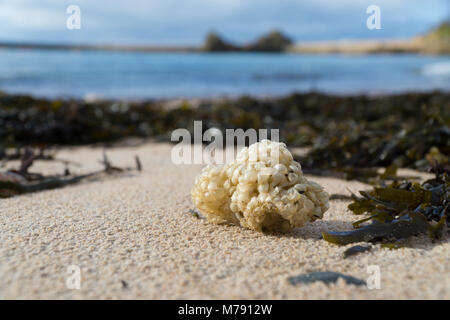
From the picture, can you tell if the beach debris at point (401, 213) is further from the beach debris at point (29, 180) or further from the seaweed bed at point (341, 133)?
the beach debris at point (29, 180)

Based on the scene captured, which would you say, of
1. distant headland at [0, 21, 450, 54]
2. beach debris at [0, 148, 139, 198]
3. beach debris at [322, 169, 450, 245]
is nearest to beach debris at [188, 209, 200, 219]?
beach debris at [322, 169, 450, 245]

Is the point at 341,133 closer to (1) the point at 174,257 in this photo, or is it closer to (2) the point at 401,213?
(2) the point at 401,213

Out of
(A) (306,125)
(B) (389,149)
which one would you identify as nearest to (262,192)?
(B) (389,149)

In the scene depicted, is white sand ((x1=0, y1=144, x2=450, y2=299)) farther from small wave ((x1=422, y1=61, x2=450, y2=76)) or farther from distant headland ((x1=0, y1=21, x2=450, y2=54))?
distant headland ((x1=0, y1=21, x2=450, y2=54))

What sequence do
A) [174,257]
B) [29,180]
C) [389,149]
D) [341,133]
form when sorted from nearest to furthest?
[174,257] < [29,180] < [389,149] < [341,133]

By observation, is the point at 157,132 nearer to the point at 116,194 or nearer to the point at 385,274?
the point at 116,194

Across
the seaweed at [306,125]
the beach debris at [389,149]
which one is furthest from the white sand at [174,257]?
the seaweed at [306,125]

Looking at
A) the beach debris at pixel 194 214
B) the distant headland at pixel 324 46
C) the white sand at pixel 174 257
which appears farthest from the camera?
the distant headland at pixel 324 46
